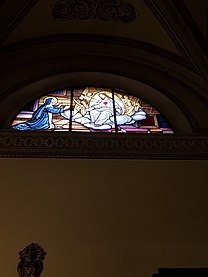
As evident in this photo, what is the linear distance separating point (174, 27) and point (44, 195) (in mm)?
3505

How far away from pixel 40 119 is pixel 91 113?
791mm

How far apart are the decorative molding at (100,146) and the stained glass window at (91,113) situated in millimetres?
549

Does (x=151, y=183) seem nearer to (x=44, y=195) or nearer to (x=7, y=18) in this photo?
(x=44, y=195)

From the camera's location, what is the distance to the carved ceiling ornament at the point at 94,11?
6664mm

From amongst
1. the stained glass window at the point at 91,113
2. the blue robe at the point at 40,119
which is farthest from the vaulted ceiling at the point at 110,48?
the blue robe at the point at 40,119

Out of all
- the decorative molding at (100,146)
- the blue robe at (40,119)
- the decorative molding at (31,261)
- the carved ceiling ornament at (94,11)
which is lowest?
the decorative molding at (31,261)

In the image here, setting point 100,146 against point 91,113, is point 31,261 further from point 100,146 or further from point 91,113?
point 91,113

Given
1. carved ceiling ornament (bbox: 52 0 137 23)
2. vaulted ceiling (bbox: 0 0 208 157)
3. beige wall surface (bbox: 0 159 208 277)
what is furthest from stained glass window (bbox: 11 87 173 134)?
carved ceiling ornament (bbox: 52 0 137 23)

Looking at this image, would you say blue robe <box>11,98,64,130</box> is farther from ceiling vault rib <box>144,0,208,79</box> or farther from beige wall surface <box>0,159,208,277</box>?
ceiling vault rib <box>144,0,208,79</box>

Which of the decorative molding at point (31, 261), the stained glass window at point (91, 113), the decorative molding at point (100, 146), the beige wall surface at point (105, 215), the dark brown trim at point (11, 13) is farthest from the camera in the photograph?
the dark brown trim at point (11, 13)

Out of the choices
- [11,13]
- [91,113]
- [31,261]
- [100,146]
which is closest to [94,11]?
[11,13]

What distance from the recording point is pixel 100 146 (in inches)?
210

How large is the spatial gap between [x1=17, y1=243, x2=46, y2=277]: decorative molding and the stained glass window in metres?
2.08

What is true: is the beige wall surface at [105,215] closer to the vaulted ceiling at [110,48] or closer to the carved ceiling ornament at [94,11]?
the vaulted ceiling at [110,48]
